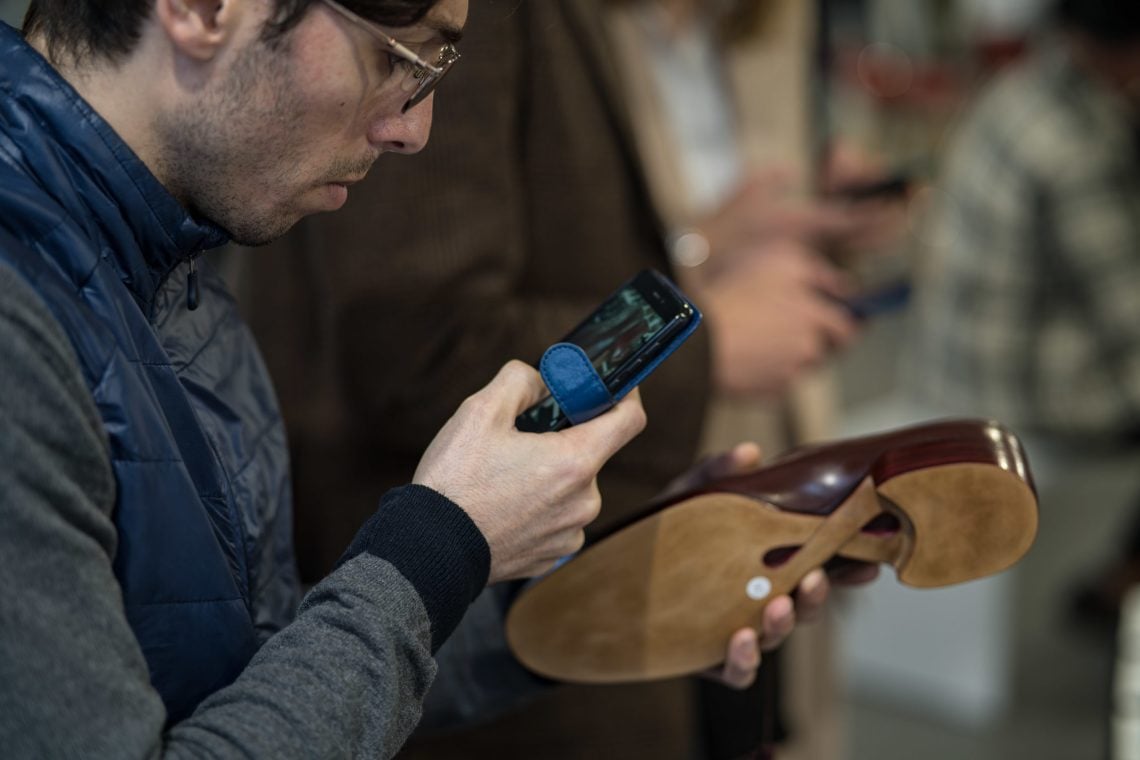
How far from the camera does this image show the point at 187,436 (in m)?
0.67

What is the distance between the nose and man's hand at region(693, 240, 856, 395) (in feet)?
1.97

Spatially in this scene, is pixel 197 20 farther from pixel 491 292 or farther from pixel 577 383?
pixel 491 292

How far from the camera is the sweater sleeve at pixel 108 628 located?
531 millimetres

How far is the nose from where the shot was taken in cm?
71

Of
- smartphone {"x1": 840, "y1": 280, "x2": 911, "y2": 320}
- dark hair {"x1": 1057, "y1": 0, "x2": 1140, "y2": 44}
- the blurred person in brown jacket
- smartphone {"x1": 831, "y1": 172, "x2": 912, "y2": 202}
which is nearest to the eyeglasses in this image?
the blurred person in brown jacket

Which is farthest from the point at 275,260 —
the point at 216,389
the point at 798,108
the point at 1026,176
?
the point at 1026,176

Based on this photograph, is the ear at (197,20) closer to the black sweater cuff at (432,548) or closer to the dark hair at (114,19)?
the dark hair at (114,19)

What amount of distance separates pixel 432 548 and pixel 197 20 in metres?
0.27

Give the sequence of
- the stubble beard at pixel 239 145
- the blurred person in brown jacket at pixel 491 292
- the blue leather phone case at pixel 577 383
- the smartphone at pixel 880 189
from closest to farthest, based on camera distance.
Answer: the stubble beard at pixel 239 145 → the blue leather phone case at pixel 577 383 → the blurred person in brown jacket at pixel 491 292 → the smartphone at pixel 880 189

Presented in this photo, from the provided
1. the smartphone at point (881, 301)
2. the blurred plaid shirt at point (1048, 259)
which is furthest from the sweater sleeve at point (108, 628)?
the blurred plaid shirt at point (1048, 259)

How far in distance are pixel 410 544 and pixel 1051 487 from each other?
2.09 m

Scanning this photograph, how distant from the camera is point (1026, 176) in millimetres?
2465

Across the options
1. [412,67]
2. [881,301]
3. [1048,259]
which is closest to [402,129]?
[412,67]

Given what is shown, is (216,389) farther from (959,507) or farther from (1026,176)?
(1026,176)
